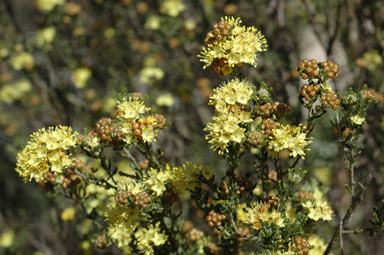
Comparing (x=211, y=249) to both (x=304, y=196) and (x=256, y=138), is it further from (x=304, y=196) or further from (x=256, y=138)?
(x=256, y=138)

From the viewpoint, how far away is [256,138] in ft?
6.98

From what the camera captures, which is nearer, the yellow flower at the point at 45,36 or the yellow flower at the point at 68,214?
the yellow flower at the point at 68,214

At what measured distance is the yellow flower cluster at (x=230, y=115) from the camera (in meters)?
2.14

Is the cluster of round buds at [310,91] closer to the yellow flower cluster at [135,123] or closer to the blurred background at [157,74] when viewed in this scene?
the yellow flower cluster at [135,123]

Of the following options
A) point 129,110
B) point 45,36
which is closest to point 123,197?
point 129,110

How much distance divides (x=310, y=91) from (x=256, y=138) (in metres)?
0.43

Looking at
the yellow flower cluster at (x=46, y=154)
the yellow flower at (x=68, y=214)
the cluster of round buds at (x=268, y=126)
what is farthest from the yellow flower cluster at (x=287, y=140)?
the yellow flower at (x=68, y=214)

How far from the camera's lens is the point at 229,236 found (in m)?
2.32

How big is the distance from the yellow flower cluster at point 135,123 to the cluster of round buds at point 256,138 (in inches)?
23.8

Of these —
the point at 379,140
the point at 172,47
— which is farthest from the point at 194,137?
the point at 379,140

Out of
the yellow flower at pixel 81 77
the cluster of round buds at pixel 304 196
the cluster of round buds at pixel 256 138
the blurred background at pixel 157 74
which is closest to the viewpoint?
the cluster of round buds at pixel 256 138

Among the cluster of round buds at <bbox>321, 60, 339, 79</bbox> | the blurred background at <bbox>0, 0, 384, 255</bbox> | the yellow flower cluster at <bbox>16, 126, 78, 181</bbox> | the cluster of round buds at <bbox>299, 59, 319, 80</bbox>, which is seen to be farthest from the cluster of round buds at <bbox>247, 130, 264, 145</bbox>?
the blurred background at <bbox>0, 0, 384, 255</bbox>

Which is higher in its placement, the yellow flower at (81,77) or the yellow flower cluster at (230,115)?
the yellow flower at (81,77)

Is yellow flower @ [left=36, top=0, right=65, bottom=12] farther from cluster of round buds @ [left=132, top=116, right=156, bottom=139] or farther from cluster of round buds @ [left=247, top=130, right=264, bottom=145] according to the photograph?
cluster of round buds @ [left=247, top=130, right=264, bottom=145]
